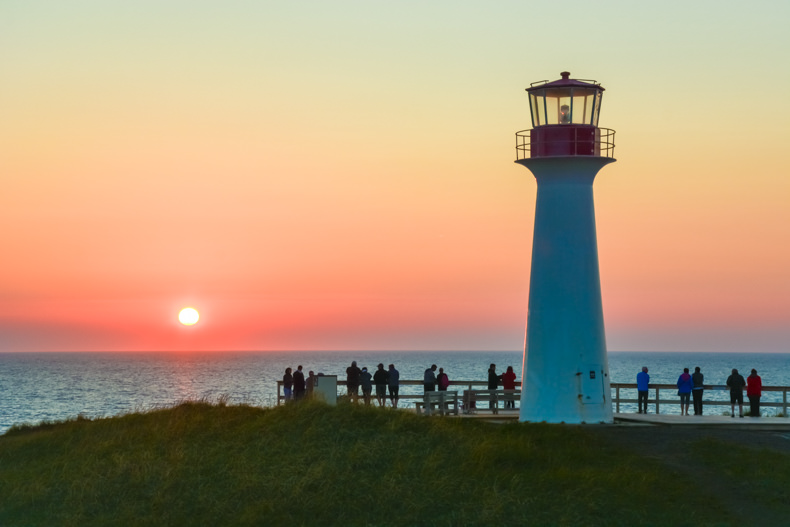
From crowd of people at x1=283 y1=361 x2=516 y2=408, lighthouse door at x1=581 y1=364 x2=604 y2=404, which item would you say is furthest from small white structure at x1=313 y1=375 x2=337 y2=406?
lighthouse door at x1=581 y1=364 x2=604 y2=404

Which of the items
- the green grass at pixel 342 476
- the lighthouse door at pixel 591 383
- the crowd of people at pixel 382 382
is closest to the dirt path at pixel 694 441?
the green grass at pixel 342 476

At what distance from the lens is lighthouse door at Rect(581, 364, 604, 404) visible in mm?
25906

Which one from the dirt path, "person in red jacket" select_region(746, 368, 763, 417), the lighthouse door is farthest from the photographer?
"person in red jacket" select_region(746, 368, 763, 417)

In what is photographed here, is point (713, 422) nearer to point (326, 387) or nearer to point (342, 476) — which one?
point (326, 387)

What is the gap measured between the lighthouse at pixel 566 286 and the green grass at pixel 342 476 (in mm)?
3050

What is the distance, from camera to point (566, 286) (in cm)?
2608

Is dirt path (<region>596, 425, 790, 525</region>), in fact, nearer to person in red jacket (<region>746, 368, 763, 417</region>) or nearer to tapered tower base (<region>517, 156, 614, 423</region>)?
tapered tower base (<region>517, 156, 614, 423</region>)

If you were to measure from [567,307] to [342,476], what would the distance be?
9.68 m

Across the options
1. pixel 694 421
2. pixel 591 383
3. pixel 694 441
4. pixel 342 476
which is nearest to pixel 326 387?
pixel 591 383

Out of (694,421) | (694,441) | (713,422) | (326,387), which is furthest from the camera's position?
(694,421)

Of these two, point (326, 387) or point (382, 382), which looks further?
point (382, 382)

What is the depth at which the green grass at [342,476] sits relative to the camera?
663 inches

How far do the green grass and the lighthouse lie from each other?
120 inches

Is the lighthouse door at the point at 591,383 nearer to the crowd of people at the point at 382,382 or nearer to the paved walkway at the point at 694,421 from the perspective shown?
the paved walkway at the point at 694,421
